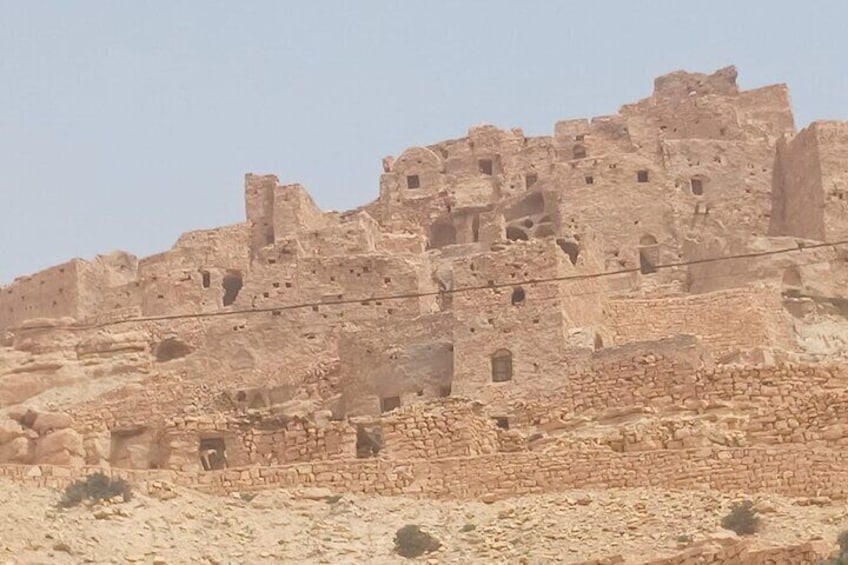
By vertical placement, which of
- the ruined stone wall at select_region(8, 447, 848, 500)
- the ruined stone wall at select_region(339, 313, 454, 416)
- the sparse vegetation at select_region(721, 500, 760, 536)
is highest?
the ruined stone wall at select_region(339, 313, 454, 416)

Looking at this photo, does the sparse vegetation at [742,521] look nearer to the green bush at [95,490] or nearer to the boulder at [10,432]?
the green bush at [95,490]

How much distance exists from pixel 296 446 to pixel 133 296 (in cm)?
1685

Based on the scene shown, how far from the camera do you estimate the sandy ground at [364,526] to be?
2458cm

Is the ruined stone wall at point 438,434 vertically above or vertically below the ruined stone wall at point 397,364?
below

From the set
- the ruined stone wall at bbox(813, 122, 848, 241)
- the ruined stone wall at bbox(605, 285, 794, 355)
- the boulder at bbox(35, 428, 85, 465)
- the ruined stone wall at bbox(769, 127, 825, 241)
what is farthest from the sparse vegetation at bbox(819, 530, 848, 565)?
the ruined stone wall at bbox(769, 127, 825, 241)

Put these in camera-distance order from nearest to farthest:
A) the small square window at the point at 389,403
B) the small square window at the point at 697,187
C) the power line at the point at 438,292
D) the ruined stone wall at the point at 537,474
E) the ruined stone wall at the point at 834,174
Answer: the ruined stone wall at the point at 537,474, the small square window at the point at 389,403, the power line at the point at 438,292, the ruined stone wall at the point at 834,174, the small square window at the point at 697,187

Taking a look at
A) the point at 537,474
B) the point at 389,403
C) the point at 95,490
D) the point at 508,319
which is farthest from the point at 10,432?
the point at 537,474

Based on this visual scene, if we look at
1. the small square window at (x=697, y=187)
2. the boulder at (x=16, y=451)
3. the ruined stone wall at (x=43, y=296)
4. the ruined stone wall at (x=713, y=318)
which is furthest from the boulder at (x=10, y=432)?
the small square window at (x=697, y=187)

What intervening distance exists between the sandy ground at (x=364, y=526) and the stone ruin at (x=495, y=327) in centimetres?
98

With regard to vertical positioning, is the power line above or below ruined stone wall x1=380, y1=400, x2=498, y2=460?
above

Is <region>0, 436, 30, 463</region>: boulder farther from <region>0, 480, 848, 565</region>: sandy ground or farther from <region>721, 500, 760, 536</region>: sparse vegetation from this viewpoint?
<region>721, 500, 760, 536</region>: sparse vegetation

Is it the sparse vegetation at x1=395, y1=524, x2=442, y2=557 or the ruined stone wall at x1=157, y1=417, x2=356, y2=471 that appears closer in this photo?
the sparse vegetation at x1=395, y1=524, x2=442, y2=557

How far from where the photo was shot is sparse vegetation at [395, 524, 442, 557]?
84.1 feet

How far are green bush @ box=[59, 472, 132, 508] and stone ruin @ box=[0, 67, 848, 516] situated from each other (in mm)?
916
